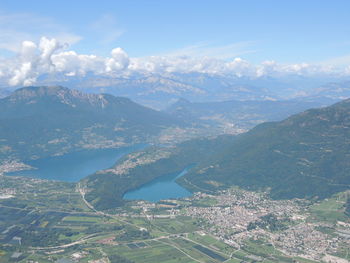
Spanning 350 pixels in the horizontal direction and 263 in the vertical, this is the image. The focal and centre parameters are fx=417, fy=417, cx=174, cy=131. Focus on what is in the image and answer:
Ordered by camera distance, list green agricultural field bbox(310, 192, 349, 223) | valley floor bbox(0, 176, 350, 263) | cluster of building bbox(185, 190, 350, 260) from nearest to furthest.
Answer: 1. valley floor bbox(0, 176, 350, 263)
2. cluster of building bbox(185, 190, 350, 260)
3. green agricultural field bbox(310, 192, 349, 223)

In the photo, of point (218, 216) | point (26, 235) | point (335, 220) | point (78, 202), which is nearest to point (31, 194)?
point (78, 202)

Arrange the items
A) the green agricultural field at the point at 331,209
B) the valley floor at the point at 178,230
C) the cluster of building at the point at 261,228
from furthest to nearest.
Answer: the green agricultural field at the point at 331,209 < the cluster of building at the point at 261,228 < the valley floor at the point at 178,230

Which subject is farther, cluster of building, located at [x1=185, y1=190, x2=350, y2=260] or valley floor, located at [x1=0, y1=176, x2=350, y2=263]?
cluster of building, located at [x1=185, y1=190, x2=350, y2=260]

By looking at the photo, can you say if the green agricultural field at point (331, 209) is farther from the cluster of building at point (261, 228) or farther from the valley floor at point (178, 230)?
the cluster of building at point (261, 228)

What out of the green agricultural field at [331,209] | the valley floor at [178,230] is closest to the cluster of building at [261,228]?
the valley floor at [178,230]

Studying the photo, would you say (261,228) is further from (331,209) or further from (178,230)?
(331,209)

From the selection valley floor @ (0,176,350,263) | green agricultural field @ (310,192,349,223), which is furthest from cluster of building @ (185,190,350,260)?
green agricultural field @ (310,192,349,223)

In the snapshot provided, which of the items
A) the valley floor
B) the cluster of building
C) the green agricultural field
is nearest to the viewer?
the valley floor

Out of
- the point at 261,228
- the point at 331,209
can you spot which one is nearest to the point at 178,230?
the point at 261,228

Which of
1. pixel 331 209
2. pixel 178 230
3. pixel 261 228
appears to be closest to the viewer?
pixel 178 230

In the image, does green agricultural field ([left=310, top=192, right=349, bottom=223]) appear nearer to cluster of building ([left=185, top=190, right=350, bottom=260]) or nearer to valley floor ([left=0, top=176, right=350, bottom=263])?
valley floor ([left=0, top=176, right=350, bottom=263])

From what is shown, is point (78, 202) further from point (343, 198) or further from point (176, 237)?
point (343, 198)
